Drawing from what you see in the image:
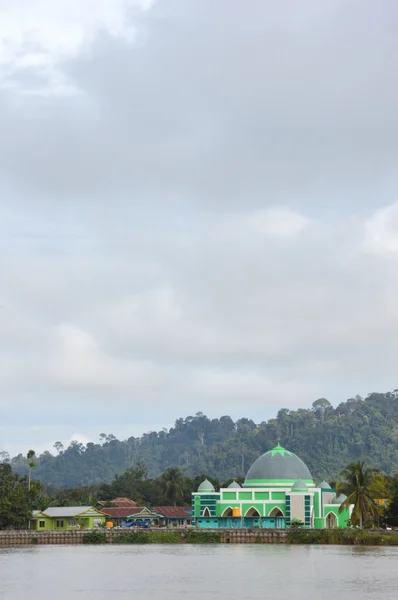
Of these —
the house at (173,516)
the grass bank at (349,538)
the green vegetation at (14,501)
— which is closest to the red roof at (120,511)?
the house at (173,516)

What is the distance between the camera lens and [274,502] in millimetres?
113438

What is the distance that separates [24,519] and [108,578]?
53830 mm

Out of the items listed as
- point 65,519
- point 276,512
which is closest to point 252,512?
point 276,512

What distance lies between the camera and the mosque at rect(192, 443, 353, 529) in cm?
11100

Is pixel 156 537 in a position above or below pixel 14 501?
below

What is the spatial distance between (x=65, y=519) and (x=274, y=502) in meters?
25.4

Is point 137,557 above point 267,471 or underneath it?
underneath

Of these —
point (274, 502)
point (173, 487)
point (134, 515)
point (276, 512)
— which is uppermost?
point (173, 487)

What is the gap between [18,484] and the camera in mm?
108875

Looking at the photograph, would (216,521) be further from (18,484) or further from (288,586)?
(288,586)

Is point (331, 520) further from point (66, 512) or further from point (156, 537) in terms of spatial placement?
point (66, 512)

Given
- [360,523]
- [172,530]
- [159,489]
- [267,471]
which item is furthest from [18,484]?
[159,489]

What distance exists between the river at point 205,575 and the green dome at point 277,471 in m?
35.6

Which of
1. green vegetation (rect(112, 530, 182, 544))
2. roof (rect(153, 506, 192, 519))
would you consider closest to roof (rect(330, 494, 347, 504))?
roof (rect(153, 506, 192, 519))
